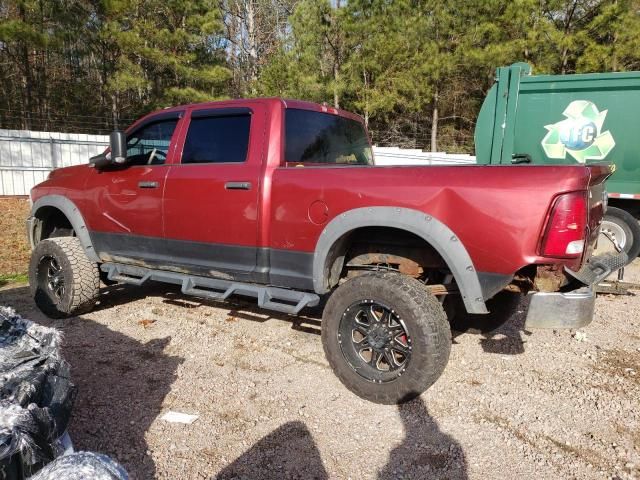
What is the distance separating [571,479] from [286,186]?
8.13 feet

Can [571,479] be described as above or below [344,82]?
below

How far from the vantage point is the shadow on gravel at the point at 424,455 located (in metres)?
2.54

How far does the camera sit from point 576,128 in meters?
7.33

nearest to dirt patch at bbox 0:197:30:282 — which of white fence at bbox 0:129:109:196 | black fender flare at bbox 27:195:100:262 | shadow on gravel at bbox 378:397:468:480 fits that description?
white fence at bbox 0:129:109:196

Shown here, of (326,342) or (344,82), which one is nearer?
(326,342)

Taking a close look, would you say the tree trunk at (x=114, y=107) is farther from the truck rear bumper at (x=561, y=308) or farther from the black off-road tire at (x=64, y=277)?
the truck rear bumper at (x=561, y=308)

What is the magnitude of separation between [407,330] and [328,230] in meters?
0.86

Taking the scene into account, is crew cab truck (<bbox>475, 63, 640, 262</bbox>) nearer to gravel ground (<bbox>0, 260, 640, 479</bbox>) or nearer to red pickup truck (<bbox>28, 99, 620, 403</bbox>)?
gravel ground (<bbox>0, 260, 640, 479</bbox>)

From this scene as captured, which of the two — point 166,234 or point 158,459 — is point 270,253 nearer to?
point 166,234

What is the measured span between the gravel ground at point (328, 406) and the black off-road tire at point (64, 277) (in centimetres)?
16

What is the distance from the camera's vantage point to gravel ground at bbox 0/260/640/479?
2623mm

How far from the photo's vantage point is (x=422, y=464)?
2615mm

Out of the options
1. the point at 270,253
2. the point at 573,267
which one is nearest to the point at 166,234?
the point at 270,253

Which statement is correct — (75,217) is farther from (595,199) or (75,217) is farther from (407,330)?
(595,199)
